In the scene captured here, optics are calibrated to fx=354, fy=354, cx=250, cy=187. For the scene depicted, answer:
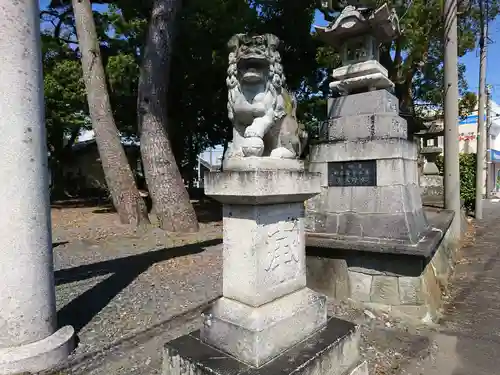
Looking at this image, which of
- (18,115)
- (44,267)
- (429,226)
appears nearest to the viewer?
(18,115)

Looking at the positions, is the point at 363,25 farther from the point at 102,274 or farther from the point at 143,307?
the point at 102,274

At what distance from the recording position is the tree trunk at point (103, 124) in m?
8.91

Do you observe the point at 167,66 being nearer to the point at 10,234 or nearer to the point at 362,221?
the point at 362,221

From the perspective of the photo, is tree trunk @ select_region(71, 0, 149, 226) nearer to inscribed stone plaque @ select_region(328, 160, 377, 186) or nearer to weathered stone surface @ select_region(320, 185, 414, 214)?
weathered stone surface @ select_region(320, 185, 414, 214)

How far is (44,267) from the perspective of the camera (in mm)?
2828

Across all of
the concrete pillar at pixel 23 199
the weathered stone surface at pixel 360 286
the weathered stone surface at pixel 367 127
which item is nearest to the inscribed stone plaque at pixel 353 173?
the weathered stone surface at pixel 367 127

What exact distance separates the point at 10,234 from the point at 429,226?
17.7 feet

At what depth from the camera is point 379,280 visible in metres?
4.32

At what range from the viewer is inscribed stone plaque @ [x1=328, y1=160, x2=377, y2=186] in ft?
14.9

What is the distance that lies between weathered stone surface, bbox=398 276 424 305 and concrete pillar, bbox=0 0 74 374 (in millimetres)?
3604

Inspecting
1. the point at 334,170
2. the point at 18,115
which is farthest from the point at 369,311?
the point at 18,115

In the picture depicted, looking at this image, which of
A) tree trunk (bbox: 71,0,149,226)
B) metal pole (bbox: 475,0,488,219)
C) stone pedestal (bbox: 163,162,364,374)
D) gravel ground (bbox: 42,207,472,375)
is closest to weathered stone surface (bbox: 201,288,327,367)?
stone pedestal (bbox: 163,162,364,374)

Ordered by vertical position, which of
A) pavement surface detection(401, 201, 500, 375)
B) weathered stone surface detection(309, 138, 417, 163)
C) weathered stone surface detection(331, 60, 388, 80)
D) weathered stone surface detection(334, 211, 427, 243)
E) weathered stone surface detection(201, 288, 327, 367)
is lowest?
pavement surface detection(401, 201, 500, 375)

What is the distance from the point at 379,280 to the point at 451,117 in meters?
5.24
